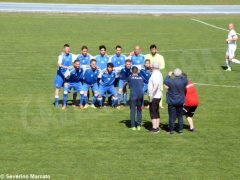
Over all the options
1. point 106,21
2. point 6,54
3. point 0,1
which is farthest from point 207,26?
point 0,1

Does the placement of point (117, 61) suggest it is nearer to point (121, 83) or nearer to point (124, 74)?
point (124, 74)

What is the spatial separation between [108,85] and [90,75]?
825 mm

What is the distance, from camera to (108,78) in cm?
2025

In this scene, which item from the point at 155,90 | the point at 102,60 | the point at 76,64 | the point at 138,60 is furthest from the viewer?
the point at 138,60

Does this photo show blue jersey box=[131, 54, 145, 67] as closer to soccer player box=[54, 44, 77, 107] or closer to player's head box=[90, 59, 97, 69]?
player's head box=[90, 59, 97, 69]

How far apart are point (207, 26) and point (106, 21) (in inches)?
314

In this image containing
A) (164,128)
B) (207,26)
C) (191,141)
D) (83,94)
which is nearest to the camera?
(191,141)

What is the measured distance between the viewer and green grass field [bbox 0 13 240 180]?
14.3 meters

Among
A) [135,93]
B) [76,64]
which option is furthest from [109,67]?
[135,93]

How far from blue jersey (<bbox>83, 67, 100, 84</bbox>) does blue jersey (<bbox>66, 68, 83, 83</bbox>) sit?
0.18 metres

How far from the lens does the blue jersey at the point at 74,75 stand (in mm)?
19984

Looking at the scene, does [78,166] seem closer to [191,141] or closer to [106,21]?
[191,141]

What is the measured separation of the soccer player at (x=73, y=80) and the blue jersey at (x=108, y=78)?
814mm

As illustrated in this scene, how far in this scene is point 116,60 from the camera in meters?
21.0
